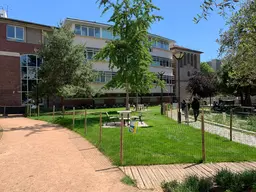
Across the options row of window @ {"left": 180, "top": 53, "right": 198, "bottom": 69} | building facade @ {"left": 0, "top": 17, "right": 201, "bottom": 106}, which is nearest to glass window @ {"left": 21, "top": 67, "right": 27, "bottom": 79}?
building facade @ {"left": 0, "top": 17, "right": 201, "bottom": 106}

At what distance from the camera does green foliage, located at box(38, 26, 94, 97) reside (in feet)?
81.1

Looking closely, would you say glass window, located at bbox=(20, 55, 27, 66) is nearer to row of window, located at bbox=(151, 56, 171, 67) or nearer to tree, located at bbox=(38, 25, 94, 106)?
tree, located at bbox=(38, 25, 94, 106)

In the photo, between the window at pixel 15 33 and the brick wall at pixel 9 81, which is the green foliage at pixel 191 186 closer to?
the brick wall at pixel 9 81

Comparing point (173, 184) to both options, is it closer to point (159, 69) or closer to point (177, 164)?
point (177, 164)

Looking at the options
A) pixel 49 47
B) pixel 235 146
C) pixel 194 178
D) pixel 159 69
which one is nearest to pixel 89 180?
pixel 194 178

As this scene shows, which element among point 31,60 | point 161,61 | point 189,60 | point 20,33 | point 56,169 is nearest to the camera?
point 56,169

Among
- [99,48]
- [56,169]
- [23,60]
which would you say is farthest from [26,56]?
[56,169]

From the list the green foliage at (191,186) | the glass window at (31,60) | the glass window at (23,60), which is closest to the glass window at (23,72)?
the glass window at (23,60)

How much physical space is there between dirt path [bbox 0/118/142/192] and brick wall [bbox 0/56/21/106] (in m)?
20.6

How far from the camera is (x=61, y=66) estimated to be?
82.1 ft

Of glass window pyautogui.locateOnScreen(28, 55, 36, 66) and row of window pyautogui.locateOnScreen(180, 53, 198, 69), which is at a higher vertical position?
row of window pyautogui.locateOnScreen(180, 53, 198, 69)

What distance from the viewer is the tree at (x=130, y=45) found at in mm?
16625

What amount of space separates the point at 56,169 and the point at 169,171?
2.94m

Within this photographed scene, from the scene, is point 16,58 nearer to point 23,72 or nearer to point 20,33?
point 23,72
